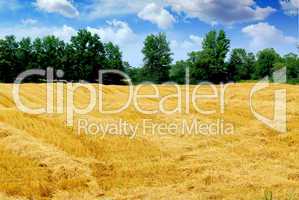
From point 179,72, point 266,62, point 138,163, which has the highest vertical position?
point 266,62

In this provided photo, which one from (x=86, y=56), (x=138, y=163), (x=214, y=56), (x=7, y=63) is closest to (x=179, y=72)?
(x=214, y=56)

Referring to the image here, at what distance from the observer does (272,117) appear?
14.0 metres

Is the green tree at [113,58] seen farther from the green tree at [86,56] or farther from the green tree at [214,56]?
the green tree at [214,56]

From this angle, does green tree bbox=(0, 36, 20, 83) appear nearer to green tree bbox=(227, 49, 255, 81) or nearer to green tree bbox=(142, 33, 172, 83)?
green tree bbox=(142, 33, 172, 83)

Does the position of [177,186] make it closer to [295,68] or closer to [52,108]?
[52,108]

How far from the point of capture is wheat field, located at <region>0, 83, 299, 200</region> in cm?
739

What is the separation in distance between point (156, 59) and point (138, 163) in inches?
1953

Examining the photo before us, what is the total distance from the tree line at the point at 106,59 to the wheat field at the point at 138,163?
34.4m

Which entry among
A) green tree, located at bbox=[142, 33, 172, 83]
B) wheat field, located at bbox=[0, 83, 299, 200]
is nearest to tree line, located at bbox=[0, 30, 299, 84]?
green tree, located at bbox=[142, 33, 172, 83]

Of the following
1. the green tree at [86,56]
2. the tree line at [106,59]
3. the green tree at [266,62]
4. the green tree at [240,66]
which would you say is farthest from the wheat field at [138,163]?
the green tree at [266,62]

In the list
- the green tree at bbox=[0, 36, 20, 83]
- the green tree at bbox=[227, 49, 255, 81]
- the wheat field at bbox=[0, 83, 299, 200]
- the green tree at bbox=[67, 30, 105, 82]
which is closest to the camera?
the wheat field at bbox=[0, 83, 299, 200]

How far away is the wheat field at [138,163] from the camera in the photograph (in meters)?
7.39

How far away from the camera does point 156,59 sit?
58156 mm

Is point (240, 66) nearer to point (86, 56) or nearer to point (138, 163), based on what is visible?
point (86, 56)
